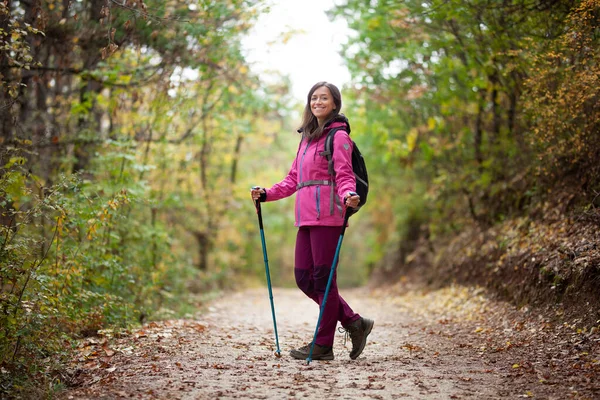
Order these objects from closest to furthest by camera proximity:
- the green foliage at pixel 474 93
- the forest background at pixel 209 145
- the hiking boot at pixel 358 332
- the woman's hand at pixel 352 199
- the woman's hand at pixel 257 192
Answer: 1. the woman's hand at pixel 352 199
2. the hiking boot at pixel 358 332
3. the woman's hand at pixel 257 192
4. the forest background at pixel 209 145
5. the green foliage at pixel 474 93

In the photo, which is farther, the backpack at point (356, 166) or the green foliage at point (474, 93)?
the green foliage at point (474, 93)

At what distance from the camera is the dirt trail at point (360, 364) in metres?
3.75

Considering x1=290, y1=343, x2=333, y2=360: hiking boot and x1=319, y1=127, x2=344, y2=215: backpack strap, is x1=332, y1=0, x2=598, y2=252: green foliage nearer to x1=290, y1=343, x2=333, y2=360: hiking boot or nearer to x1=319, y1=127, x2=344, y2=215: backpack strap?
x1=319, y1=127, x2=344, y2=215: backpack strap

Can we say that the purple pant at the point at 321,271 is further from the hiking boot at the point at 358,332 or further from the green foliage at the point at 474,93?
the green foliage at the point at 474,93

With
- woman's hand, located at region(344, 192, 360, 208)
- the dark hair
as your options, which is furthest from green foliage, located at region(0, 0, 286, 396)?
woman's hand, located at region(344, 192, 360, 208)

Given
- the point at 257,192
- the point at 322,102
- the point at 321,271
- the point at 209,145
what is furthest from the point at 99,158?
the point at 209,145

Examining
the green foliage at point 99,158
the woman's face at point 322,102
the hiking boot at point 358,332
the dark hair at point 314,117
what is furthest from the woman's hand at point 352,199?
the green foliage at point 99,158

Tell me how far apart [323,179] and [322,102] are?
28.2 inches

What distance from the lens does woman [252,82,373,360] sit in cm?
460

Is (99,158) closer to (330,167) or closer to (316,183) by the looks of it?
(316,183)

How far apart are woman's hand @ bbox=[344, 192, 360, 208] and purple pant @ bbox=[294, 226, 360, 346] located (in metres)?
0.38

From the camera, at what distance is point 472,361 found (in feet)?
15.4

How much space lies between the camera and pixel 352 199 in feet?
14.0

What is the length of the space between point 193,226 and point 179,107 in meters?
5.52
